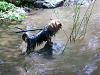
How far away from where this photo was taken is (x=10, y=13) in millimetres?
10250

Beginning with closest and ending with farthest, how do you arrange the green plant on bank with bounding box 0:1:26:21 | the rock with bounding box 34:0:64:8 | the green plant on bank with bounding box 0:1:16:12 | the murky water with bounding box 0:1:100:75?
1. the murky water with bounding box 0:1:100:75
2. the green plant on bank with bounding box 0:1:26:21
3. the green plant on bank with bounding box 0:1:16:12
4. the rock with bounding box 34:0:64:8

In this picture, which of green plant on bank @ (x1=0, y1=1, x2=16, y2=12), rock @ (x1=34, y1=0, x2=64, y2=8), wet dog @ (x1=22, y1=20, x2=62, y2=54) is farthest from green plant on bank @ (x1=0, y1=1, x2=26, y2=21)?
wet dog @ (x1=22, y1=20, x2=62, y2=54)

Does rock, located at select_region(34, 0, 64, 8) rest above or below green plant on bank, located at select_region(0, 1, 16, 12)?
below

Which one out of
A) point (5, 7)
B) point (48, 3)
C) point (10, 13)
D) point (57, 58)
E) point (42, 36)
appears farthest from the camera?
point (48, 3)

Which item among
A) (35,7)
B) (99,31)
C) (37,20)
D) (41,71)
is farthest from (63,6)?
(41,71)

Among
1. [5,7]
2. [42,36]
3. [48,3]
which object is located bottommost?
[48,3]

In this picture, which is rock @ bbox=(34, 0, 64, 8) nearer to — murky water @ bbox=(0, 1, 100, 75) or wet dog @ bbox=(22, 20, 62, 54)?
murky water @ bbox=(0, 1, 100, 75)

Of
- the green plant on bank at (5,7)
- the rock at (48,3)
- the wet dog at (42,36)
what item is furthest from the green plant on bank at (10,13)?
the wet dog at (42,36)

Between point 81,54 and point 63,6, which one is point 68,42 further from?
point 63,6

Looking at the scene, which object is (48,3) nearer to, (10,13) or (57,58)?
(10,13)

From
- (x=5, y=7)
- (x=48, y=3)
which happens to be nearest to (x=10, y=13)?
(x=5, y=7)

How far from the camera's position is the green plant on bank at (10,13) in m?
9.90

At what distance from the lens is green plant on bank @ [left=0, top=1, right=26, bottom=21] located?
9.90 metres

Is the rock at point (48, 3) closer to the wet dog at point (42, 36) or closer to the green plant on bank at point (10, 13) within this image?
the green plant on bank at point (10, 13)
